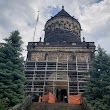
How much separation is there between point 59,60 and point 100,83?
1109cm

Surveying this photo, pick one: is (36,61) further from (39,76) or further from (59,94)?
(59,94)

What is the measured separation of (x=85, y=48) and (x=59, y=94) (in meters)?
7.13

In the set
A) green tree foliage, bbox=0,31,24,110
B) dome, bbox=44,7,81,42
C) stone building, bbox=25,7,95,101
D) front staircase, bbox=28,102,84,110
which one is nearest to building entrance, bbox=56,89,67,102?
stone building, bbox=25,7,95,101

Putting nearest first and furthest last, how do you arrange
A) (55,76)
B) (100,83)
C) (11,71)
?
(100,83), (11,71), (55,76)

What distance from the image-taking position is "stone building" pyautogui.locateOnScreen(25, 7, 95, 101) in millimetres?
21172

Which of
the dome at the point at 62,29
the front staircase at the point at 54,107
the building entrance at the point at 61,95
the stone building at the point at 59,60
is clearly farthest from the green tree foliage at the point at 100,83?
the dome at the point at 62,29

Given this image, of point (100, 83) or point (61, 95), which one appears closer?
point (100, 83)

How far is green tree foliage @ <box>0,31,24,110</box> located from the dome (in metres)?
13.1

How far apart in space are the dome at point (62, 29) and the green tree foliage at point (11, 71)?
13.1 metres

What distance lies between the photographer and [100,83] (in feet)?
46.4

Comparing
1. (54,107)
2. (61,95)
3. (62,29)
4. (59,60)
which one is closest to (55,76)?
(61,95)

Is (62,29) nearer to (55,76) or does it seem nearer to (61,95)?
(55,76)

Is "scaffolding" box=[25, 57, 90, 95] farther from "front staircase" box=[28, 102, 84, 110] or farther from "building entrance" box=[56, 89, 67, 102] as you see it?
"front staircase" box=[28, 102, 84, 110]

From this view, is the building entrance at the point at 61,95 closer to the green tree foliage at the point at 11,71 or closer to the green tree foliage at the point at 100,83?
the green tree foliage at the point at 100,83
